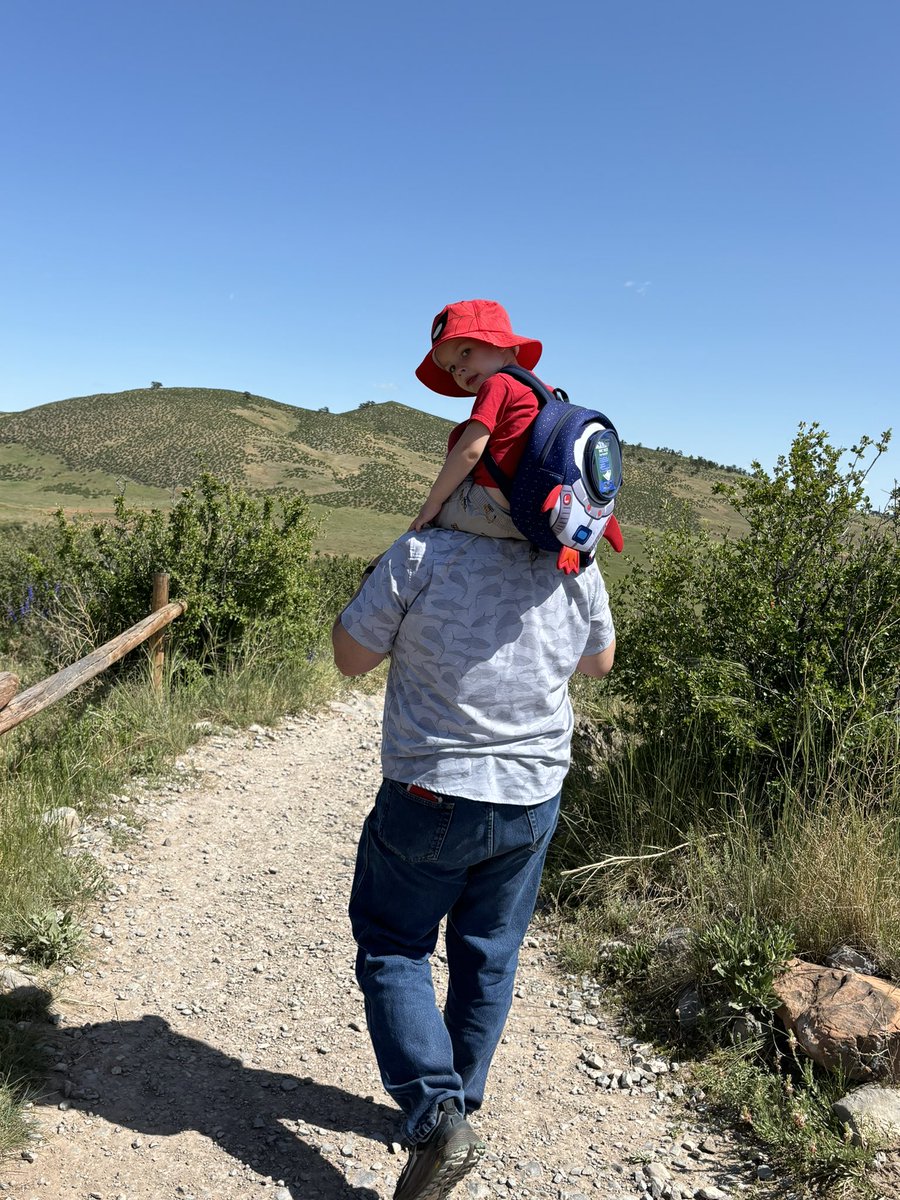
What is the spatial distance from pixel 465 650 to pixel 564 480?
17.4 inches

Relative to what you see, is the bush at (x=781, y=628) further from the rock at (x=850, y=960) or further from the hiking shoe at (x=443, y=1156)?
the hiking shoe at (x=443, y=1156)

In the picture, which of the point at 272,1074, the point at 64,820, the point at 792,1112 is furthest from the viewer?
the point at 64,820

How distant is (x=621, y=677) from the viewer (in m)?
4.79

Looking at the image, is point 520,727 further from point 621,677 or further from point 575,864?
point 621,677

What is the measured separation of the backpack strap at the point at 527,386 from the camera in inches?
79.9

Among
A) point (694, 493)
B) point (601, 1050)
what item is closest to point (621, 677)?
point (601, 1050)

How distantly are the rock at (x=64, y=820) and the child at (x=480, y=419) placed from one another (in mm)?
3147

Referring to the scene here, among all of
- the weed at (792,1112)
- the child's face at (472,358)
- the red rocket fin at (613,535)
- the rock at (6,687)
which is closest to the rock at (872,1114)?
the weed at (792,1112)

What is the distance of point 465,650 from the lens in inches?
81.0

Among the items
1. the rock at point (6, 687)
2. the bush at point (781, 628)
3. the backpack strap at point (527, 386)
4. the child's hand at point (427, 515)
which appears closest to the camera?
the backpack strap at point (527, 386)

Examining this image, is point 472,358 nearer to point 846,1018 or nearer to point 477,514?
point 477,514

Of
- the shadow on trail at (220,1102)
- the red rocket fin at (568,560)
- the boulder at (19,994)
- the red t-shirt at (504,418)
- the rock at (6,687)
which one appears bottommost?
the shadow on trail at (220,1102)

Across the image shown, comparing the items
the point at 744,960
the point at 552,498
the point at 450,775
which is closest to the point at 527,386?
the point at 552,498

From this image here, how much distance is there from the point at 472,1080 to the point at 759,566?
2.88m
